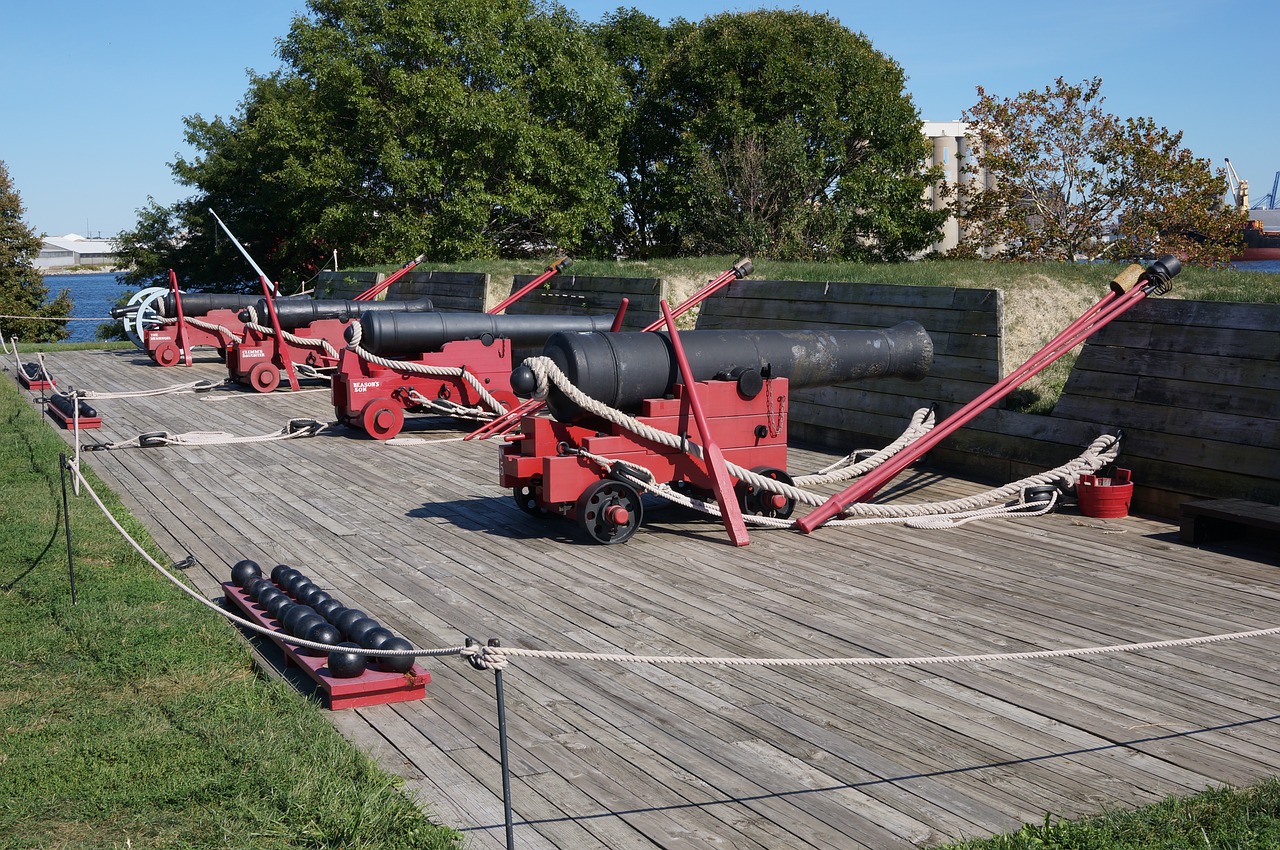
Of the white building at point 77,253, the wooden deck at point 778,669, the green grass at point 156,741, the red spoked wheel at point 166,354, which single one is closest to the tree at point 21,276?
the red spoked wheel at point 166,354

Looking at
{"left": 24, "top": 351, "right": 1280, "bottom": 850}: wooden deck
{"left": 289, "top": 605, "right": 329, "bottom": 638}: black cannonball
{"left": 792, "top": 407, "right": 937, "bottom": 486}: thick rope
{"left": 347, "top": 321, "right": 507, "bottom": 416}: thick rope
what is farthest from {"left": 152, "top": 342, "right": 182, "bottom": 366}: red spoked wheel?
{"left": 289, "top": 605, "right": 329, "bottom": 638}: black cannonball

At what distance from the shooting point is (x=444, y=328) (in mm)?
10398

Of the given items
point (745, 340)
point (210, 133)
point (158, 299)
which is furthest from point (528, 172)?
point (745, 340)

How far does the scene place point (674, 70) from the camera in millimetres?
28062

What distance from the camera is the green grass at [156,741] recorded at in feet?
9.80

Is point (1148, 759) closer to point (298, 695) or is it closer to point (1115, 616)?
point (1115, 616)

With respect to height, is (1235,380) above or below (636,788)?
above

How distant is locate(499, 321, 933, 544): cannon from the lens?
616 cm

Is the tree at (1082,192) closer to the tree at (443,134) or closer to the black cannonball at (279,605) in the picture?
the tree at (443,134)

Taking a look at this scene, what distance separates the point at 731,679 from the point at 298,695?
4.76 feet

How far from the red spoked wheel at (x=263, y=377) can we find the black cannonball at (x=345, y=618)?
9.67 m

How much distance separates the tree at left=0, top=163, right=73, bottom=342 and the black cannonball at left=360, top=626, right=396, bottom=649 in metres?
30.4

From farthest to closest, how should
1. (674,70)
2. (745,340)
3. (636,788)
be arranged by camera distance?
(674,70)
(745,340)
(636,788)

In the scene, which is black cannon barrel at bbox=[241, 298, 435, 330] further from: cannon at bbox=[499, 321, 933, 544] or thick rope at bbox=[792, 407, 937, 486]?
cannon at bbox=[499, 321, 933, 544]
